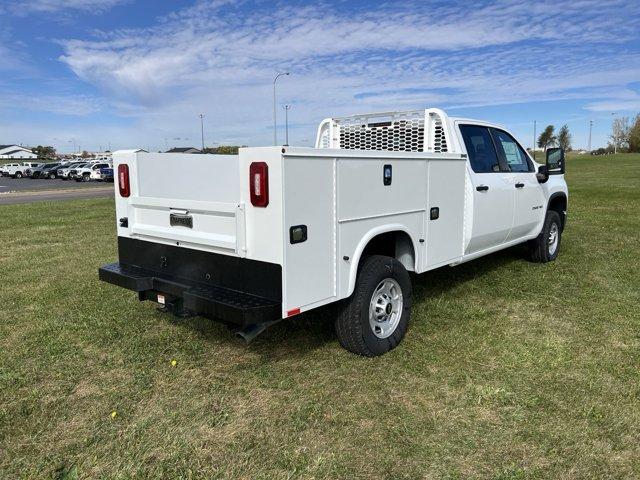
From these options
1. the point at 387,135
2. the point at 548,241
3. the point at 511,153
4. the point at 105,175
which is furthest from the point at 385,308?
the point at 105,175

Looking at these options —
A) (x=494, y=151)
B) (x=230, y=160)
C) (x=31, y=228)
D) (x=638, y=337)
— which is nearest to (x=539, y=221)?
(x=494, y=151)

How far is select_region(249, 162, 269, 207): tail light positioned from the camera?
3264 mm

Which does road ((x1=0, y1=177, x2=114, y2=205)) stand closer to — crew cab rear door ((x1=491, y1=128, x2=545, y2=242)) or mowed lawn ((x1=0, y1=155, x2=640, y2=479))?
mowed lawn ((x1=0, y1=155, x2=640, y2=479))

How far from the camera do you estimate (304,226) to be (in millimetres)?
3408

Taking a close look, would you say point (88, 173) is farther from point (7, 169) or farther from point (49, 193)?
point (49, 193)

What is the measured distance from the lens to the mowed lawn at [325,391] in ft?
9.67

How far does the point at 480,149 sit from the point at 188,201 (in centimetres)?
330

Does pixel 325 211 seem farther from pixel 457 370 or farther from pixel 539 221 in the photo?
pixel 539 221

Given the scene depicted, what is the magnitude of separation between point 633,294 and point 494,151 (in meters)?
2.24

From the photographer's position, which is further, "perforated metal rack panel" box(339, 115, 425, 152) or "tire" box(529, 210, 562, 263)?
"tire" box(529, 210, 562, 263)

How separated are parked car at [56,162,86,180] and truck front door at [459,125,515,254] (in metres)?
41.7

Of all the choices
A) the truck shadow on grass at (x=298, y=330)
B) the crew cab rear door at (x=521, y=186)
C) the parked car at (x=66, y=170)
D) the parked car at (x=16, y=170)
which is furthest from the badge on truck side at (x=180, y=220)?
the parked car at (x=16, y=170)

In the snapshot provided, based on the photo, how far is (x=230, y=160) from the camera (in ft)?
11.4

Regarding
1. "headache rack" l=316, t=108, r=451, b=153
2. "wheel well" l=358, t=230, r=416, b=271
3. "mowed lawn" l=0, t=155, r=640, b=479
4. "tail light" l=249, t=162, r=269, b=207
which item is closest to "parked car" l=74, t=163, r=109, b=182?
"mowed lawn" l=0, t=155, r=640, b=479
